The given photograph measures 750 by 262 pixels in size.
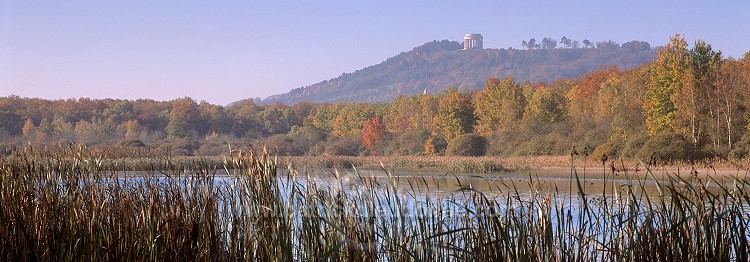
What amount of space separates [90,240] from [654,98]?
3479cm

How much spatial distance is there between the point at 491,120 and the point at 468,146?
7.88m

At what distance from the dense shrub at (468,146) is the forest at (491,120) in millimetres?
84

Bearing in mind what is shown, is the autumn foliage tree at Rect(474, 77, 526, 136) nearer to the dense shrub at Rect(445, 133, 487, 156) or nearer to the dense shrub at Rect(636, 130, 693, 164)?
the dense shrub at Rect(445, 133, 487, 156)

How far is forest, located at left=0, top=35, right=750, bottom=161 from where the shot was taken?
33625 mm

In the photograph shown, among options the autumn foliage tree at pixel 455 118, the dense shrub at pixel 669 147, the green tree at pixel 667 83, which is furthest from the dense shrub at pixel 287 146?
the dense shrub at pixel 669 147

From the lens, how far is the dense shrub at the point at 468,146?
51906mm

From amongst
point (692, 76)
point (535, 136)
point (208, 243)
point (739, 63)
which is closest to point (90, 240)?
point (208, 243)

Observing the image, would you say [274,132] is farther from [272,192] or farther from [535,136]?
[272,192]

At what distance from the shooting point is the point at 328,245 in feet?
15.6

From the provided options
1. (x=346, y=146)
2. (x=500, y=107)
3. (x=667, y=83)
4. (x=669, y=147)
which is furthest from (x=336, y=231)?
(x=346, y=146)

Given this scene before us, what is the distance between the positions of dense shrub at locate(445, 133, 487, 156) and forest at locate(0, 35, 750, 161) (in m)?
0.08

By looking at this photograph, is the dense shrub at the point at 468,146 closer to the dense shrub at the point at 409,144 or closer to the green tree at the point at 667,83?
the dense shrub at the point at 409,144

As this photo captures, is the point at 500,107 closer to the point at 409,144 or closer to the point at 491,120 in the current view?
the point at 491,120

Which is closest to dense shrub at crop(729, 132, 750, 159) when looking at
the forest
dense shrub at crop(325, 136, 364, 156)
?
the forest
